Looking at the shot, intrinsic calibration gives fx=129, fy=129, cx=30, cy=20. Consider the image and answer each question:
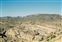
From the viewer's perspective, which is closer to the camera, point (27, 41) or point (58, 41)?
point (58, 41)

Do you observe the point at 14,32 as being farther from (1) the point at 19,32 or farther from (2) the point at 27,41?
(2) the point at 27,41

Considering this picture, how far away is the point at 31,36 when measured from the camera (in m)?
18.1

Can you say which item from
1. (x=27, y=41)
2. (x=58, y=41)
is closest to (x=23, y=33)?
(x=27, y=41)

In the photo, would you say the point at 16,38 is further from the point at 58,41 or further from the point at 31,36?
the point at 58,41

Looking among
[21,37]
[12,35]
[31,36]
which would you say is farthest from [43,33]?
[12,35]

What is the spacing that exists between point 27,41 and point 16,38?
83.0 inches

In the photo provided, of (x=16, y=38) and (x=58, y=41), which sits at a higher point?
(x=58, y=41)

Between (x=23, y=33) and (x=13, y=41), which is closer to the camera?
(x=13, y=41)

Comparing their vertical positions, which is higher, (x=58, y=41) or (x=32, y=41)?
(x=58, y=41)

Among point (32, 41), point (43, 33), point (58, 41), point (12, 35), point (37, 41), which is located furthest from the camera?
point (12, 35)

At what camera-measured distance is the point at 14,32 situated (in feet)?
68.5

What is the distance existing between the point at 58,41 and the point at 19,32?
9.53m

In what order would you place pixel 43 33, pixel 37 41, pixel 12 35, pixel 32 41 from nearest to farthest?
pixel 37 41 < pixel 32 41 < pixel 43 33 < pixel 12 35

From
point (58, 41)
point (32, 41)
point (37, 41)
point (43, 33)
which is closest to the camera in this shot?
point (58, 41)
